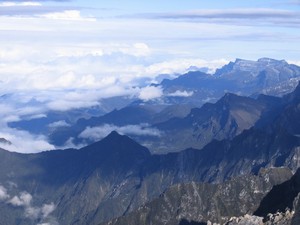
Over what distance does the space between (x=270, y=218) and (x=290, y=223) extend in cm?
687

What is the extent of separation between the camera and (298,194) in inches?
7407

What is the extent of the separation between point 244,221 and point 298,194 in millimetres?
16619

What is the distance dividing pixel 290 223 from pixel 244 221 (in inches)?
563

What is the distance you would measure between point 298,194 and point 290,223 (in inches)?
499

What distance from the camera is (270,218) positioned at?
18338 centimetres

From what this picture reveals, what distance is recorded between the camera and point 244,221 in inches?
7382

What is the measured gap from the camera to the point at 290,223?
178000mm

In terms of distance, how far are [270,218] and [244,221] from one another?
25.4 feet
